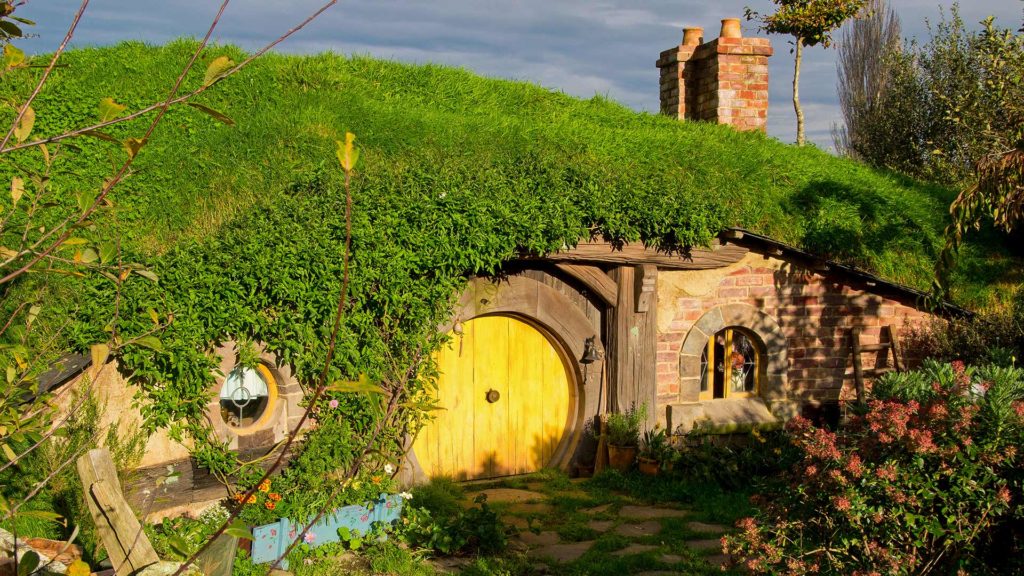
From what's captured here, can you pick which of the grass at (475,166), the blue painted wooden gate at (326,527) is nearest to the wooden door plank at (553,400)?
the grass at (475,166)

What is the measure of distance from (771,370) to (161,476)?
21.3 feet

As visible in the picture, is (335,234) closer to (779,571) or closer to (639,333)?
(639,333)

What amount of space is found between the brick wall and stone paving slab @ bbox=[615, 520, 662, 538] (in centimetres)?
204

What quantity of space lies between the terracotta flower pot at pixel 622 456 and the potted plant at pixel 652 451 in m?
0.11

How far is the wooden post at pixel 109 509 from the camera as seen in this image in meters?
2.98

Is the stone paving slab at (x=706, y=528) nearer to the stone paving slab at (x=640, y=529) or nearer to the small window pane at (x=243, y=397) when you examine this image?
the stone paving slab at (x=640, y=529)

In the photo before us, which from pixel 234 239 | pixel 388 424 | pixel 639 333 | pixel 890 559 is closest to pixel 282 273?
pixel 234 239

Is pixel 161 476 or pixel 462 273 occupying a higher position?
pixel 462 273

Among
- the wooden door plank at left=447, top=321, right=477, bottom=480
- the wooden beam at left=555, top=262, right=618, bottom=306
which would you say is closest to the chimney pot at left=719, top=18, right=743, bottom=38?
the wooden beam at left=555, top=262, right=618, bottom=306

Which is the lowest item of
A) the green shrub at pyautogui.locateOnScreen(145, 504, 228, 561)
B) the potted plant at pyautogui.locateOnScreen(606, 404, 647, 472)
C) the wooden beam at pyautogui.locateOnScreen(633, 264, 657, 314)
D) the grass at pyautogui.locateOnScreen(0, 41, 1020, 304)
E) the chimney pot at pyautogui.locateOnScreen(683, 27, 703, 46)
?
the green shrub at pyautogui.locateOnScreen(145, 504, 228, 561)

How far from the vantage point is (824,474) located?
466cm

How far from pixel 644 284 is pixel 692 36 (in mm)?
5660

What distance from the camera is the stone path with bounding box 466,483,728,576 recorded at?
6891 mm

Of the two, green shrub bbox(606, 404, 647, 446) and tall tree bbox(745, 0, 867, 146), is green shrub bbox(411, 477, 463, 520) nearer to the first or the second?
green shrub bbox(606, 404, 647, 446)
